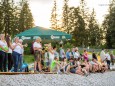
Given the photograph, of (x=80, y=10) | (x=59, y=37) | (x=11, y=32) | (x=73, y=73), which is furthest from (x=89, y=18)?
(x=73, y=73)

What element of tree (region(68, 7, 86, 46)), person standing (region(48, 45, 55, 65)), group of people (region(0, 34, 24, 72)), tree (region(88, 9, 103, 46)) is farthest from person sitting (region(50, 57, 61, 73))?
tree (region(88, 9, 103, 46))

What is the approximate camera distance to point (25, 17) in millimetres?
82938

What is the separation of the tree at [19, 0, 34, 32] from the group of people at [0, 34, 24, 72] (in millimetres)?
63500

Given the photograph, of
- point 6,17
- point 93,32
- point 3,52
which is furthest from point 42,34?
point 93,32

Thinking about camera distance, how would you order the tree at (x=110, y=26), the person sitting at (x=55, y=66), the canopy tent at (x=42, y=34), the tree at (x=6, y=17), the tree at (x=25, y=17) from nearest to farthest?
the person sitting at (x=55, y=66) < the canopy tent at (x=42, y=34) < the tree at (x=6, y=17) < the tree at (x=25, y=17) < the tree at (x=110, y=26)

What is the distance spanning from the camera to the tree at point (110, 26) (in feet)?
272

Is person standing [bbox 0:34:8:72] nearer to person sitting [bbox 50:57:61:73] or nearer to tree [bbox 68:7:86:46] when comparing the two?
person sitting [bbox 50:57:61:73]

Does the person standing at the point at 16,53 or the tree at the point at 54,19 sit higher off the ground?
the tree at the point at 54,19

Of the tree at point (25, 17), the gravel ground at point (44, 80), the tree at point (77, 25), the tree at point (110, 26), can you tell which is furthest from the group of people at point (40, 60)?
the tree at point (77, 25)

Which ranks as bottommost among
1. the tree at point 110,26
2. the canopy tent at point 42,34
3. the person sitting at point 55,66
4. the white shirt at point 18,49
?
the person sitting at point 55,66

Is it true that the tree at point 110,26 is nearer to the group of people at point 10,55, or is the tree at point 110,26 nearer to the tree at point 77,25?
the tree at point 77,25

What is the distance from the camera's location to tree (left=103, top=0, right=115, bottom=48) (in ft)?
272

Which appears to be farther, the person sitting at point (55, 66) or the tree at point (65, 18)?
the tree at point (65, 18)

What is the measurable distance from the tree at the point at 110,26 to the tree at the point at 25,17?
17520mm
